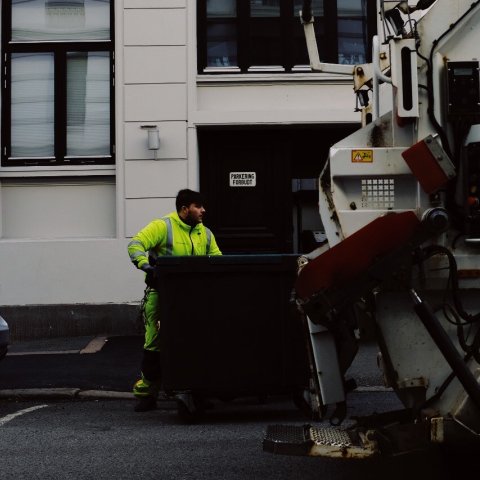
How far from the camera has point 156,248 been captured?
24.1ft

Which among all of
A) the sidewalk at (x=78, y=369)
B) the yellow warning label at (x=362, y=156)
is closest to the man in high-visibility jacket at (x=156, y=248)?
the sidewalk at (x=78, y=369)

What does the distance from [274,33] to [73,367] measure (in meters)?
5.82

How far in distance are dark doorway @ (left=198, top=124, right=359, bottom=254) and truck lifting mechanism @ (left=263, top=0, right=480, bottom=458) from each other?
27.0ft

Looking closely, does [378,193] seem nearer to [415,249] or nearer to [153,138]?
[415,249]

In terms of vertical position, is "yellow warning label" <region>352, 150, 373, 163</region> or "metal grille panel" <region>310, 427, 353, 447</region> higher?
"yellow warning label" <region>352, 150, 373, 163</region>

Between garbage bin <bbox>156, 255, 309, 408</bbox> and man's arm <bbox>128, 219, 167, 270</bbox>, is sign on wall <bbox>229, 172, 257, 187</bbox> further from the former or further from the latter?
garbage bin <bbox>156, 255, 309, 408</bbox>

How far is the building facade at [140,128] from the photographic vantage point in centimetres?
1216

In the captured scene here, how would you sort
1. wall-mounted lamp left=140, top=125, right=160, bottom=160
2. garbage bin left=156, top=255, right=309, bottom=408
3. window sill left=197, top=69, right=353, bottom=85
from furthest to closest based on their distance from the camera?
window sill left=197, top=69, right=353, bottom=85 → wall-mounted lamp left=140, top=125, right=160, bottom=160 → garbage bin left=156, top=255, right=309, bottom=408

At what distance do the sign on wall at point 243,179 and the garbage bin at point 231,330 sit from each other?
19.9 ft

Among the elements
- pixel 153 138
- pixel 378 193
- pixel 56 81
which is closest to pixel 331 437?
pixel 378 193

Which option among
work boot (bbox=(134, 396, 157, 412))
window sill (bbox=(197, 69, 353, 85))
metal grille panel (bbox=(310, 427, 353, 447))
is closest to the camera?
metal grille panel (bbox=(310, 427, 353, 447))

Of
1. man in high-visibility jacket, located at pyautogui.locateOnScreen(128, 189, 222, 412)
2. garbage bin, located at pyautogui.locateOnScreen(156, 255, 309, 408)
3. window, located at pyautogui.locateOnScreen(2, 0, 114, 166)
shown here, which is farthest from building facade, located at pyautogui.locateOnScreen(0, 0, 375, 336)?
garbage bin, located at pyautogui.locateOnScreen(156, 255, 309, 408)

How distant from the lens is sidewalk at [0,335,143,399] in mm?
8211

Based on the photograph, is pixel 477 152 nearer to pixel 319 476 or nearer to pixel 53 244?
pixel 319 476
